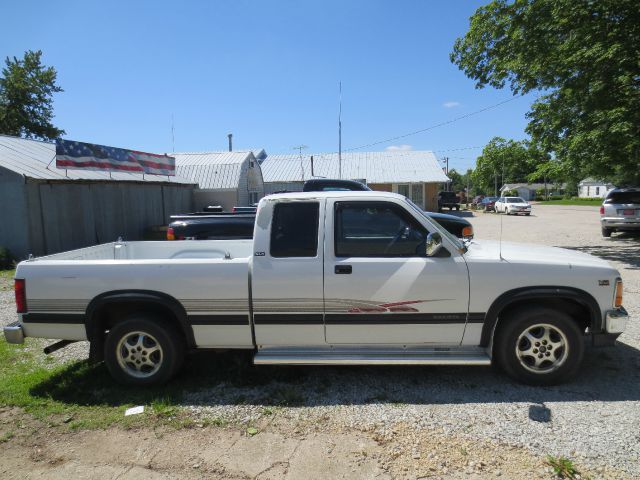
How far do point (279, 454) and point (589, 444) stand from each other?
231 centimetres

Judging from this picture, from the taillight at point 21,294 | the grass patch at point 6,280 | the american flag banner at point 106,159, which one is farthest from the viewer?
the american flag banner at point 106,159

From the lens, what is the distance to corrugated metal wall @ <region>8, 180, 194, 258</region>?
533 inches

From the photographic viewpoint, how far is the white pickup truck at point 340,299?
13.1ft

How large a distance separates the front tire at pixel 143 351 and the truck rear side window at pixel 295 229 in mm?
1328

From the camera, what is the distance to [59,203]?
14539mm

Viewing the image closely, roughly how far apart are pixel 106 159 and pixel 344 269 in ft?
56.1

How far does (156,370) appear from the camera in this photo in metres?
4.30

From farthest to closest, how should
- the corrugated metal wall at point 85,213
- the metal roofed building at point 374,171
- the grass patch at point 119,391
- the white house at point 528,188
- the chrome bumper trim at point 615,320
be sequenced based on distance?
the white house at point 528,188 < the metal roofed building at point 374,171 < the corrugated metal wall at point 85,213 < the chrome bumper trim at point 615,320 < the grass patch at point 119,391

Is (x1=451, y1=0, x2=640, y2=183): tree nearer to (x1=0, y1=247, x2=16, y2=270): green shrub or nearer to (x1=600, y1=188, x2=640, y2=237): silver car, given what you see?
(x1=600, y1=188, x2=640, y2=237): silver car

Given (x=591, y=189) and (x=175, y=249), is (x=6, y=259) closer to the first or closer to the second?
(x=175, y=249)

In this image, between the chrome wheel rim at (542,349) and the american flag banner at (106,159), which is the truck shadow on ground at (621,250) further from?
the american flag banner at (106,159)

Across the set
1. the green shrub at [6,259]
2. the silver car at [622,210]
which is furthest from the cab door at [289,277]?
the silver car at [622,210]

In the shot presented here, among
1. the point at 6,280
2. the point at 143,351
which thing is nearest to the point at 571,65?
the point at 143,351

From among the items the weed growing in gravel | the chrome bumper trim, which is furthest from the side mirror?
the weed growing in gravel
